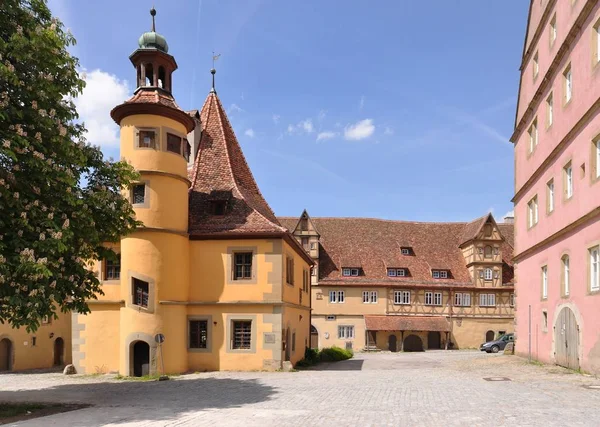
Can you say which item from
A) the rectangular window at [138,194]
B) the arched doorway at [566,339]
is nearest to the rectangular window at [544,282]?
the arched doorway at [566,339]

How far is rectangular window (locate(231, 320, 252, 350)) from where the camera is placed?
75.6ft

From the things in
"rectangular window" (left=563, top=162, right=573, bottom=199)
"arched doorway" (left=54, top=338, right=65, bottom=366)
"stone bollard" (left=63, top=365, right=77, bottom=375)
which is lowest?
"arched doorway" (left=54, top=338, right=65, bottom=366)

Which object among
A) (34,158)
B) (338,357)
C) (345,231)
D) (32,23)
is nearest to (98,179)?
(34,158)

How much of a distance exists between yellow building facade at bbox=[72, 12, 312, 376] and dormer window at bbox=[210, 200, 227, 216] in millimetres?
46

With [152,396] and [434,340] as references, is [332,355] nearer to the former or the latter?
[434,340]

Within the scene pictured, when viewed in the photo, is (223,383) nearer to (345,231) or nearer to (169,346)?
(169,346)

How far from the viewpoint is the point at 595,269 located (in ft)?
61.2

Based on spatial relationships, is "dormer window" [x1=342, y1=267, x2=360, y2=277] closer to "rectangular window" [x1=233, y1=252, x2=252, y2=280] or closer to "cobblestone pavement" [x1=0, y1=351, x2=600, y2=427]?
"rectangular window" [x1=233, y1=252, x2=252, y2=280]

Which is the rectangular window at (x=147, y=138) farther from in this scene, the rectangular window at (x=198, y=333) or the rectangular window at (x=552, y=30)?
the rectangular window at (x=552, y=30)

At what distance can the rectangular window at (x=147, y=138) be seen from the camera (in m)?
22.5

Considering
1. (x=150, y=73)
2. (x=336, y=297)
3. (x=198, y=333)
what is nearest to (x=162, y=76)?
(x=150, y=73)

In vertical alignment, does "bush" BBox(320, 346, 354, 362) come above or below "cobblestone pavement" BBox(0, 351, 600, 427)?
below

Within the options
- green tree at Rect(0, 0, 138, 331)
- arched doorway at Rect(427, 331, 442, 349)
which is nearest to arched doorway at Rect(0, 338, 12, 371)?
green tree at Rect(0, 0, 138, 331)

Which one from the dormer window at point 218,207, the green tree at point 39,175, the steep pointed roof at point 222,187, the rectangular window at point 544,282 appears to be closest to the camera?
the green tree at point 39,175
